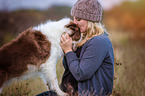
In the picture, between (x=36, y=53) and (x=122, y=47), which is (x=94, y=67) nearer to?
(x=36, y=53)

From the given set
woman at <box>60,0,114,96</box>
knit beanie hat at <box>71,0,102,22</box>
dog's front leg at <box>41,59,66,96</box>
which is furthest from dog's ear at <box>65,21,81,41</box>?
dog's front leg at <box>41,59,66,96</box>

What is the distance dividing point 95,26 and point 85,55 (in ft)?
1.59

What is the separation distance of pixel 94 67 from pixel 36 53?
947 millimetres

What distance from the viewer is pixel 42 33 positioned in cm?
246

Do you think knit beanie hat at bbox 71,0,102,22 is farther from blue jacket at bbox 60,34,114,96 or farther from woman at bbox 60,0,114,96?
blue jacket at bbox 60,34,114,96

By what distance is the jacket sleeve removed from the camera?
1.79 meters

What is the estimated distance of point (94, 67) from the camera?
1800 mm

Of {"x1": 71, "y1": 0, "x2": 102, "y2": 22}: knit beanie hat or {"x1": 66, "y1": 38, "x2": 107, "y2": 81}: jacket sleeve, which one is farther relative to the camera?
{"x1": 71, "y1": 0, "x2": 102, "y2": 22}: knit beanie hat

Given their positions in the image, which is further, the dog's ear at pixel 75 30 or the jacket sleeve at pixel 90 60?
the dog's ear at pixel 75 30

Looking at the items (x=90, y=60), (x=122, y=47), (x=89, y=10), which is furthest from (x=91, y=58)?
(x=122, y=47)

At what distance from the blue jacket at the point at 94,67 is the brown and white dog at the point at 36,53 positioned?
52cm

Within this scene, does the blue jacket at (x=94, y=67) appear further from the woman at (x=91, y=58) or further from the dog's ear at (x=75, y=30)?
the dog's ear at (x=75, y=30)

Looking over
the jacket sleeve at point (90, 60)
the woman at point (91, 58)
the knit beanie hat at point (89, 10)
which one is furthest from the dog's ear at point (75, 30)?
the jacket sleeve at point (90, 60)

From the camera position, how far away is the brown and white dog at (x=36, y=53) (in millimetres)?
2170
